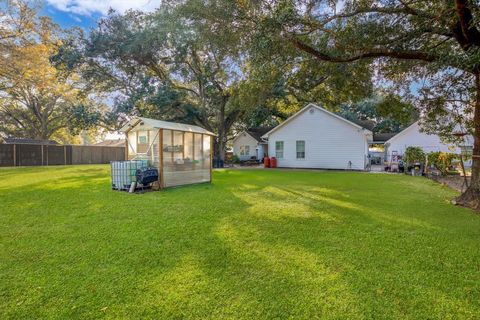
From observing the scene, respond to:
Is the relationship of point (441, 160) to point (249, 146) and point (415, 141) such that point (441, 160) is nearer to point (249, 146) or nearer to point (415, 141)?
point (415, 141)

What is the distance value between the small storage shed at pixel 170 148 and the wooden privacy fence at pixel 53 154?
14.8 m

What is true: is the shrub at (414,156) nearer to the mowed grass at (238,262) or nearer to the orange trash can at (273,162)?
the orange trash can at (273,162)

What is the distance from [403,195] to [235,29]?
21.8 ft

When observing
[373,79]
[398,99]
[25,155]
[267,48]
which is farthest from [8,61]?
[398,99]

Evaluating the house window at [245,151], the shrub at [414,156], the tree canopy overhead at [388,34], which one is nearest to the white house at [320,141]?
the shrub at [414,156]

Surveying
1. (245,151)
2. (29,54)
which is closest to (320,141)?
(245,151)

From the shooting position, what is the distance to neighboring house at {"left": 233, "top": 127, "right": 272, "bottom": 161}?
25359 millimetres

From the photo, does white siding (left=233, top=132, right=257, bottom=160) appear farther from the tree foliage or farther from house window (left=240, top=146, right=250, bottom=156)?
the tree foliage

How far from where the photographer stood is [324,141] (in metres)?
17.0

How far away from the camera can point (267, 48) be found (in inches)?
228

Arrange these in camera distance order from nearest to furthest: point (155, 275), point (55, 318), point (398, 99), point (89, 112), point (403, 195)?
point (55, 318) → point (155, 275) → point (403, 195) → point (398, 99) → point (89, 112)

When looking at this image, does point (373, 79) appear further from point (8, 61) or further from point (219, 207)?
point (8, 61)

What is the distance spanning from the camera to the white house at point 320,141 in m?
16.2

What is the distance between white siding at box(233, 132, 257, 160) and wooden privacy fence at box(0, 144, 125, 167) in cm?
1175
